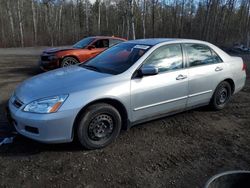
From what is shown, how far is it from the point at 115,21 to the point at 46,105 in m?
42.2

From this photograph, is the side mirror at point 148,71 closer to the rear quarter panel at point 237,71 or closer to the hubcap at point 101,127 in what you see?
the hubcap at point 101,127

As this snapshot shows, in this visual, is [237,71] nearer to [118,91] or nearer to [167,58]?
[167,58]

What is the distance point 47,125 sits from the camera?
3.35 metres

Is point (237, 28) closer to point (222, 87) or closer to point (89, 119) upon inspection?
point (222, 87)

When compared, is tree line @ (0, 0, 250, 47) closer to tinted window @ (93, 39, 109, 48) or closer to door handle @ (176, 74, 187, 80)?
tinted window @ (93, 39, 109, 48)

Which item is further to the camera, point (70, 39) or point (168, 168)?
point (70, 39)

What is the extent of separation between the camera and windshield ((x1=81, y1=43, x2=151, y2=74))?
4226 millimetres

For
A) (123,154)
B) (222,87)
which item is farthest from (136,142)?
(222,87)

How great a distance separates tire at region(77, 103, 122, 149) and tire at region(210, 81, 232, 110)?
244 cm

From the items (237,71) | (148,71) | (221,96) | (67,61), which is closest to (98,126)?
(148,71)

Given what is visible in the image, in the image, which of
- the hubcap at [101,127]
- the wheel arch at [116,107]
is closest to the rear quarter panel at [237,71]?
the wheel arch at [116,107]

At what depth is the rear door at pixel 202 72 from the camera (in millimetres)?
4777

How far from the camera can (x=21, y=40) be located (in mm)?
31969

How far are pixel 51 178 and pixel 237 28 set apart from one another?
45865mm
